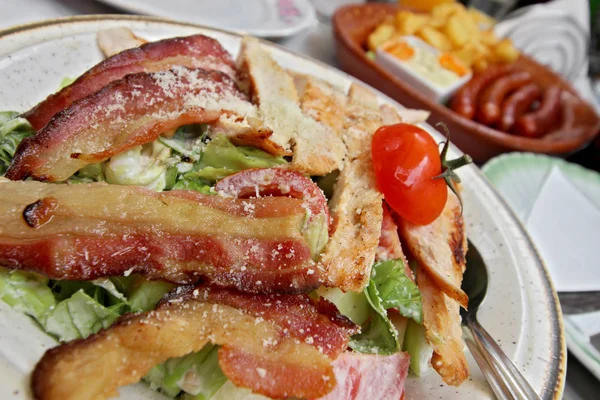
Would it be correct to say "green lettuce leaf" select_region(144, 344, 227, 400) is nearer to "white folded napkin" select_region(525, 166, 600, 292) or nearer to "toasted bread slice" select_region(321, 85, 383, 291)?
"toasted bread slice" select_region(321, 85, 383, 291)

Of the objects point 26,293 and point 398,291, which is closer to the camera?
point 26,293

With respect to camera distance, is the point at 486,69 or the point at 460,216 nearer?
the point at 460,216

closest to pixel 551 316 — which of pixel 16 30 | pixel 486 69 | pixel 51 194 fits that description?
pixel 51 194

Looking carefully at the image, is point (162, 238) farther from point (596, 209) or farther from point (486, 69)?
point (486, 69)

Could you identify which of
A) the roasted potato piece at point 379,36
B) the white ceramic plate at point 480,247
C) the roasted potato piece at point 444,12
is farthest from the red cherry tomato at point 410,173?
the roasted potato piece at point 444,12

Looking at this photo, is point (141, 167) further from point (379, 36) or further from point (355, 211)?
point (379, 36)

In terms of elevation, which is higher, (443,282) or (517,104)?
(443,282)

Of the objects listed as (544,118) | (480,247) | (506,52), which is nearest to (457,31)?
(506,52)
